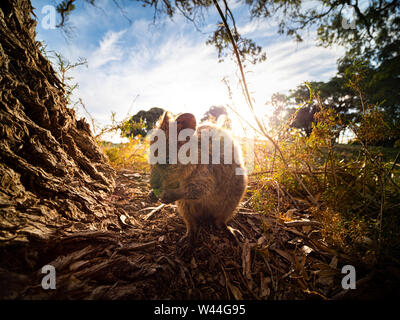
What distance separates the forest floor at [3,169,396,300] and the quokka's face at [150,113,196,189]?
69cm

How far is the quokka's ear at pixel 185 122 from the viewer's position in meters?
2.49

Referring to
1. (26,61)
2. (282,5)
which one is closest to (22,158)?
(26,61)

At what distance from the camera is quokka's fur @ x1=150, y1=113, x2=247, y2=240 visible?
7.90ft

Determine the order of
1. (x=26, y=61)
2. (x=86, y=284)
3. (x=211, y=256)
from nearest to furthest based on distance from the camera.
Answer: (x=86, y=284) < (x=211, y=256) < (x=26, y=61)

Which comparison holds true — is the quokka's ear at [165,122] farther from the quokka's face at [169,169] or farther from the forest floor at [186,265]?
the forest floor at [186,265]

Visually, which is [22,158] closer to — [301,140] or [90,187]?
[90,187]

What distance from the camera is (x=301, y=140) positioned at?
3057 millimetres

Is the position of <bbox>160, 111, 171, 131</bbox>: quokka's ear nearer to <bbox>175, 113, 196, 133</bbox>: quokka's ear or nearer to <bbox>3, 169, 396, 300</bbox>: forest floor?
<bbox>175, 113, 196, 133</bbox>: quokka's ear

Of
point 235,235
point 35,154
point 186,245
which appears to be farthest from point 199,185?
point 35,154

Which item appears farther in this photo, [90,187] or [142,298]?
[90,187]

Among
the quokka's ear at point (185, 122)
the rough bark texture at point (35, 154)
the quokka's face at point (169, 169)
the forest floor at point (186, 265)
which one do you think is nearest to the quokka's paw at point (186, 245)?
the forest floor at point (186, 265)

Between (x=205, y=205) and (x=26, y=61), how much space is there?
9.69 ft

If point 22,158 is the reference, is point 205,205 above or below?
below

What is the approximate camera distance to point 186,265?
1888 millimetres
